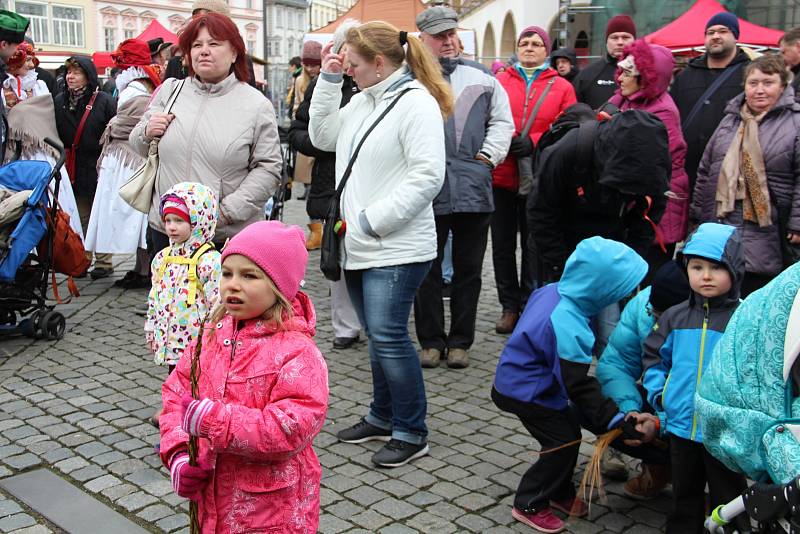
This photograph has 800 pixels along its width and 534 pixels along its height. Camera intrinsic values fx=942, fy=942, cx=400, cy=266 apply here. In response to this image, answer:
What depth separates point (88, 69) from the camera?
872 centimetres

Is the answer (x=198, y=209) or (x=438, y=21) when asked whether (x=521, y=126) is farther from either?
(x=198, y=209)

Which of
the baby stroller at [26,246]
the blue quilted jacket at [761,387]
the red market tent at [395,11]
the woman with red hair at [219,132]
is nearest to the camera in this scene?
the blue quilted jacket at [761,387]

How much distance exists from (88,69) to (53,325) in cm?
296

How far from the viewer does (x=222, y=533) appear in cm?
280

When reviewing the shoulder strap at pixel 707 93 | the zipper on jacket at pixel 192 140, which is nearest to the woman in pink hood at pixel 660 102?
the shoulder strap at pixel 707 93

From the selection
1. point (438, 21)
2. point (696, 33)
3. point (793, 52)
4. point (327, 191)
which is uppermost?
point (696, 33)

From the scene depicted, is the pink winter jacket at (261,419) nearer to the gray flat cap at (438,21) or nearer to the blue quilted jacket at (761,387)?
the blue quilted jacket at (761,387)

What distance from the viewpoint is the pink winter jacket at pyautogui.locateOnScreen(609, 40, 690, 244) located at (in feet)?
18.7

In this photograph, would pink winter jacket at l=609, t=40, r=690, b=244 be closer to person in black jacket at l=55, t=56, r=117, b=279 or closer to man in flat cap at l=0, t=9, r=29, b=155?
man in flat cap at l=0, t=9, r=29, b=155

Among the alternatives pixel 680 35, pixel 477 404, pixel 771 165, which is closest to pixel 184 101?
pixel 477 404

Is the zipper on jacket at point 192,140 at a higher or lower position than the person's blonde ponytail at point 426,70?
lower

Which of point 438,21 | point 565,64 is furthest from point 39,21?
point 438,21

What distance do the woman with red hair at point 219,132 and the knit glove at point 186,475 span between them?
2.34 meters

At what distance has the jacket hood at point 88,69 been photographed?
8656mm
